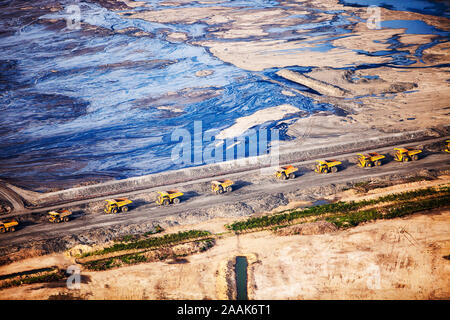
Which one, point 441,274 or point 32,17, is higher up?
point 32,17

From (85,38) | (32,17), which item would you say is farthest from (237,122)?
(32,17)

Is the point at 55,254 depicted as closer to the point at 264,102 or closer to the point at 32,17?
the point at 264,102

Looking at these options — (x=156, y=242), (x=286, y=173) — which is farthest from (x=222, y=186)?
(x=156, y=242)

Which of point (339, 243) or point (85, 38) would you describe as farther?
point (85, 38)

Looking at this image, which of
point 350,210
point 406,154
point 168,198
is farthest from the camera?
point 406,154

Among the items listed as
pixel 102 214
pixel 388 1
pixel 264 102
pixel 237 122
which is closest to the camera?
pixel 102 214

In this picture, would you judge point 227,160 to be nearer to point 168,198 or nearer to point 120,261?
point 168,198
